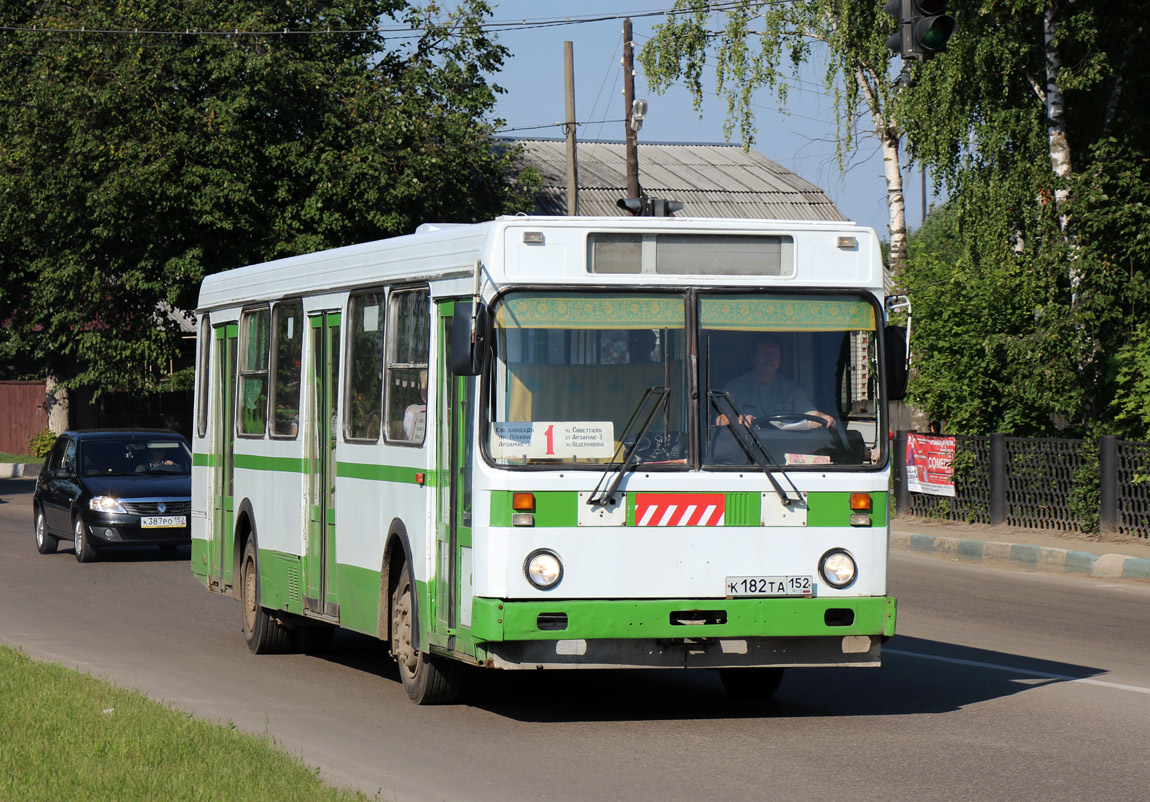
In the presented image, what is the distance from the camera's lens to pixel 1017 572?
19.1 meters

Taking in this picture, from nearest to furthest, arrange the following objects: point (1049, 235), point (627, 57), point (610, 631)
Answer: point (610, 631) < point (1049, 235) < point (627, 57)

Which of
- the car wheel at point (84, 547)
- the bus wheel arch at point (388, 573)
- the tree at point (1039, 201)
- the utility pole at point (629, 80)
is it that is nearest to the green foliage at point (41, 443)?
the utility pole at point (629, 80)

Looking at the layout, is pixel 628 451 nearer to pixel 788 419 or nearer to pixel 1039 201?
pixel 788 419

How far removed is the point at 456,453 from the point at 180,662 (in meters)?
3.75

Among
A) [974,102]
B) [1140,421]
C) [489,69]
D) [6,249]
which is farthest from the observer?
[6,249]

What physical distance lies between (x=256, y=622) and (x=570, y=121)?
23.3 metres

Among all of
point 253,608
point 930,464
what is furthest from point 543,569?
point 930,464

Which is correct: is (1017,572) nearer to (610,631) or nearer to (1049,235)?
(1049,235)

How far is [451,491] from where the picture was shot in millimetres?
9094

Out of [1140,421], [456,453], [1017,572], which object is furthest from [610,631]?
[1140,421]

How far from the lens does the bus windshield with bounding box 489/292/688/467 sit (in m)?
8.61

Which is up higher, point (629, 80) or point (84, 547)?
point (629, 80)

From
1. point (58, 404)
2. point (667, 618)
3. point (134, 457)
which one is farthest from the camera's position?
point (58, 404)

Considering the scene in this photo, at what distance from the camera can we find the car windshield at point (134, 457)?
69.3 feet
